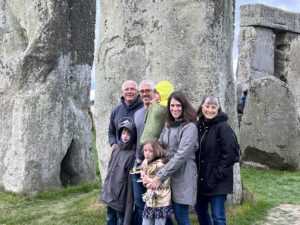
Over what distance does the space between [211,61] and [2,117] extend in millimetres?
3216

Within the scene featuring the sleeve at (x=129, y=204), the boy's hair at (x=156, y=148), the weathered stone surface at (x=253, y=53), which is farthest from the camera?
the weathered stone surface at (x=253, y=53)

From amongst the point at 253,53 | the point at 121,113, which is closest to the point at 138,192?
the point at 121,113

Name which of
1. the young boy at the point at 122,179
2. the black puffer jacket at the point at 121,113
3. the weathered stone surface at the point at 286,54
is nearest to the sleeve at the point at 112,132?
the black puffer jacket at the point at 121,113

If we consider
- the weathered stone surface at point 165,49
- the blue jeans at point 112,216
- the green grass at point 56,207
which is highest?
the weathered stone surface at point 165,49

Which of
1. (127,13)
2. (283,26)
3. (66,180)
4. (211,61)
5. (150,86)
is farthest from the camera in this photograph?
(283,26)

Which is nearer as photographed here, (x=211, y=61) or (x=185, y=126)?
(x=185, y=126)

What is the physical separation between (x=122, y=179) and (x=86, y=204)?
1.90 m

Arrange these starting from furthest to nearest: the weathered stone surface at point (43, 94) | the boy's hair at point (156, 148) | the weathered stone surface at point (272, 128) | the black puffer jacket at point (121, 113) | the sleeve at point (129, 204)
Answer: the weathered stone surface at point (272, 128)
the weathered stone surface at point (43, 94)
the black puffer jacket at point (121, 113)
the sleeve at point (129, 204)
the boy's hair at point (156, 148)

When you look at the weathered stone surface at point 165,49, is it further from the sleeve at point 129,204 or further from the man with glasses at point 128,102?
the sleeve at point 129,204

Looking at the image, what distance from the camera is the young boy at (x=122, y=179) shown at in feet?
15.8

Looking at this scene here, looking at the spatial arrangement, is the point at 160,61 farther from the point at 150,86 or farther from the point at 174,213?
the point at 174,213

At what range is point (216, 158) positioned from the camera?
4656mm

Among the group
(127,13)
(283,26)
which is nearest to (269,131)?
(127,13)

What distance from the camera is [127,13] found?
6328 mm
